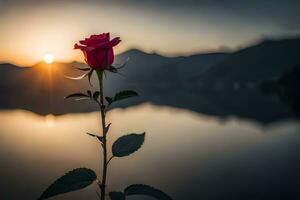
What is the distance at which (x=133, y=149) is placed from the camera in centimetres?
178

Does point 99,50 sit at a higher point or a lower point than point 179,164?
higher

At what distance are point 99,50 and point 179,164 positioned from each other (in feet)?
73.0

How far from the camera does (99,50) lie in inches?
63.9

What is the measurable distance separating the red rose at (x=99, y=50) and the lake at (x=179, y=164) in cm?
1582

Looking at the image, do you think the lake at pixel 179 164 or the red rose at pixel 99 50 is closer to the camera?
the red rose at pixel 99 50

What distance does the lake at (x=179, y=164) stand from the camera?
18891mm

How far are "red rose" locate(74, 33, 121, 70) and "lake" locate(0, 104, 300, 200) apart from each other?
15.8 meters

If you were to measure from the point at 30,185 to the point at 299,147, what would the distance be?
785 inches

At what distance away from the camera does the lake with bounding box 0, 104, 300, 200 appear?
18891 millimetres

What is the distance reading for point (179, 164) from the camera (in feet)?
76.8

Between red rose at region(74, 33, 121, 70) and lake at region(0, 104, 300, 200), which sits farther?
lake at region(0, 104, 300, 200)

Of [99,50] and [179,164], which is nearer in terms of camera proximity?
[99,50]

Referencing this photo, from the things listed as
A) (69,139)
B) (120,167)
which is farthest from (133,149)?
(69,139)

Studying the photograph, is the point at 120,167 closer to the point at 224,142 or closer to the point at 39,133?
the point at 224,142
